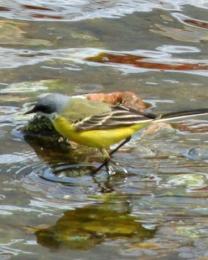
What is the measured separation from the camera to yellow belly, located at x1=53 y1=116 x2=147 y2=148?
7.22 meters

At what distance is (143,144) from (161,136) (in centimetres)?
24

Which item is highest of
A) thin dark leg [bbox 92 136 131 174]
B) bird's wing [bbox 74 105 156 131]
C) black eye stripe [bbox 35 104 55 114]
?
black eye stripe [bbox 35 104 55 114]

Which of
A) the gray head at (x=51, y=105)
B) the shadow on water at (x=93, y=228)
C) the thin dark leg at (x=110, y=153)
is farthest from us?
the gray head at (x=51, y=105)

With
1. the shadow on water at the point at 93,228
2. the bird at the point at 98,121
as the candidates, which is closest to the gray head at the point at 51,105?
the bird at the point at 98,121

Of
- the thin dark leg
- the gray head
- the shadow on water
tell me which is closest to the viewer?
the shadow on water

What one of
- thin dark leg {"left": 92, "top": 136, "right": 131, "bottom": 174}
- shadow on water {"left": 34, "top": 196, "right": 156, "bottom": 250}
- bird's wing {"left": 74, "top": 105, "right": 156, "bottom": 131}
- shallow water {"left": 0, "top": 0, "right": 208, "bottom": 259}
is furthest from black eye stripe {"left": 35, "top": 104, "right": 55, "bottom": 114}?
shadow on water {"left": 34, "top": 196, "right": 156, "bottom": 250}

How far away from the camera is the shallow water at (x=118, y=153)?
5.96 metres

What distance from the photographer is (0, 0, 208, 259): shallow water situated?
234 inches

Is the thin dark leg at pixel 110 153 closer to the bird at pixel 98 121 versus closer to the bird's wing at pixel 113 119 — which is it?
the bird at pixel 98 121

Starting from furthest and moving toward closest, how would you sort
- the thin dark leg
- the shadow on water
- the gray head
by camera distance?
the gray head → the thin dark leg → the shadow on water

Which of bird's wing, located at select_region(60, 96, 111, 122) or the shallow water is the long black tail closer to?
the shallow water

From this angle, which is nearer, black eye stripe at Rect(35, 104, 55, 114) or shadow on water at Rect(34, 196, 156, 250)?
shadow on water at Rect(34, 196, 156, 250)

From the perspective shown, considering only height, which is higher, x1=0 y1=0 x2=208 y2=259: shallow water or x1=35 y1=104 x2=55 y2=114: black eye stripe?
x1=35 y1=104 x2=55 y2=114: black eye stripe

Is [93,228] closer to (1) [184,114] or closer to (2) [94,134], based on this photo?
(2) [94,134]
